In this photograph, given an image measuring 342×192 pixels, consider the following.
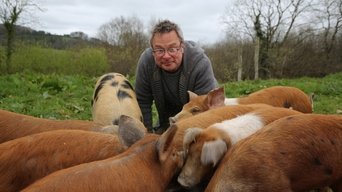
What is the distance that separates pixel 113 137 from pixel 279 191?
137cm

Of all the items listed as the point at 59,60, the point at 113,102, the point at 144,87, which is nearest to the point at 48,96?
the point at 144,87

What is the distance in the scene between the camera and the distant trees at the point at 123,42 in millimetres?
30609

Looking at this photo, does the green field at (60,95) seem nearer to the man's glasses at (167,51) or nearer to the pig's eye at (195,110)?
the man's glasses at (167,51)

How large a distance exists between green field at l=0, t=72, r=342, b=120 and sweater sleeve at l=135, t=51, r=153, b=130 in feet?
9.77

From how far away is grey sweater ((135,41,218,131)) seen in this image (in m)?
5.70

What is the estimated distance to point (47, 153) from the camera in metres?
2.90

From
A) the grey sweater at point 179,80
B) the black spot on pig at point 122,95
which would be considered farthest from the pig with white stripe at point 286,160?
the grey sweater at point 179,80

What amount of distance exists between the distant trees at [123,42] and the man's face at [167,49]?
23139 millimetres

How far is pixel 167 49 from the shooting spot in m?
5.19

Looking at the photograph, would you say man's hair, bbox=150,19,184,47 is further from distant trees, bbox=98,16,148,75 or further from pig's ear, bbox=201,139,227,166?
distant trees, bbox=98,16,148,75

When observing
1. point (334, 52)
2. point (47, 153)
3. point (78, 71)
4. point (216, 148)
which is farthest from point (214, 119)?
point (334, 52)

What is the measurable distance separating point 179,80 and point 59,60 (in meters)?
23.3

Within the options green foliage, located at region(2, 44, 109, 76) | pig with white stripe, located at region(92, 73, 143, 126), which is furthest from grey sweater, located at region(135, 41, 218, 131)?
green foliage, located at region(2, 44, 109, 76)

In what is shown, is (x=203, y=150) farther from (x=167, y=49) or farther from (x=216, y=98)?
(x=167, y=49)
